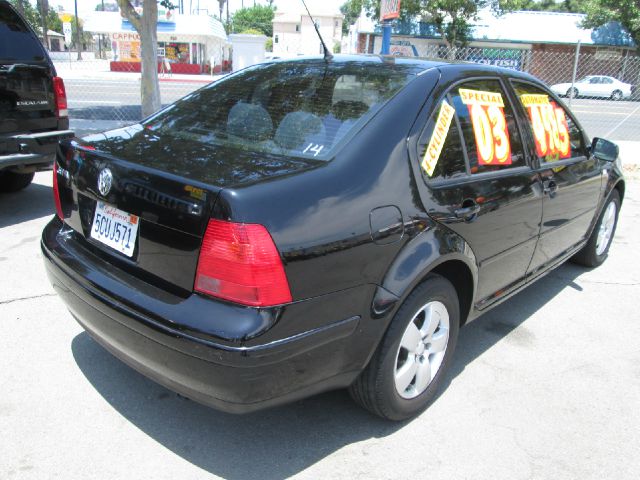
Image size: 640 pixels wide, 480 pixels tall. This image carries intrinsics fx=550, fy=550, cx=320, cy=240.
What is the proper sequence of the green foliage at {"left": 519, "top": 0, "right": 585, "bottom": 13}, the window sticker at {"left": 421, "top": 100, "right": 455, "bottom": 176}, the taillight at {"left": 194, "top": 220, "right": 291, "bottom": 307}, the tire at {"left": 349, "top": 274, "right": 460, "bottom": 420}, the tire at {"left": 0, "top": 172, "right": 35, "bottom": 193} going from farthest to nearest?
the green foliage at {"left": 519, "top": 0, "right": 585, "bottom": 13} → the tire at {"left": 0, "top": 172, "right": 35, "bottom": 193} → the window sticker at {"left": 421, "top": 100, "right": 455, "bottom": 176} → the tire at {"left": 349, "top": 274, "right": 460, "bottom": 420} → the taillight at {"left": 194, "top": 220, "right": 291, "bottom": 307}

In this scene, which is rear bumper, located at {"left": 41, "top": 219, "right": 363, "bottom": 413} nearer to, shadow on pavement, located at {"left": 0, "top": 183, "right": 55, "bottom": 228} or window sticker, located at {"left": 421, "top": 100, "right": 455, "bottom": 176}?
window sticker, located at {"left": 421, "top": 100, "right": 455, "bottom": 176}

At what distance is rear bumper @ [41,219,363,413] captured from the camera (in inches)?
78.4

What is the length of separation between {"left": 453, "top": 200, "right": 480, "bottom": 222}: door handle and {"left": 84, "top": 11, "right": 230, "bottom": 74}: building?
122 ft

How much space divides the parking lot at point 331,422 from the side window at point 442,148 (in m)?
1.24

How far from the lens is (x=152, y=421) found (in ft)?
8.70

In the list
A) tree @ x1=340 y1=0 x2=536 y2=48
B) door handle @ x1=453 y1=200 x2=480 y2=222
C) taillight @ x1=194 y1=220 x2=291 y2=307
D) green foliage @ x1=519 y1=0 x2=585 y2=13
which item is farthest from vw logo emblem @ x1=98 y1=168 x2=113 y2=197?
green foliage @ x1=519 y1=0 x2=585 y2=13

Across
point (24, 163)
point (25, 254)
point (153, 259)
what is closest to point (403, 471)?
point (153, 259)

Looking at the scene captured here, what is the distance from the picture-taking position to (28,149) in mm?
5285

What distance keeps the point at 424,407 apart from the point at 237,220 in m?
1.55

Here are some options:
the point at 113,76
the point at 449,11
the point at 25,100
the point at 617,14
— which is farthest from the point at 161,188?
the point at 617,14

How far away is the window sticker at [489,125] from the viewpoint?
9.64ft

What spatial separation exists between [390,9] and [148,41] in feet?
13.9

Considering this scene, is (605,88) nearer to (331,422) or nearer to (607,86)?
(607,86)

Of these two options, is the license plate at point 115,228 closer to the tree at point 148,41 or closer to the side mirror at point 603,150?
the side mirror at point 603,150
